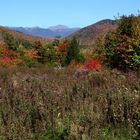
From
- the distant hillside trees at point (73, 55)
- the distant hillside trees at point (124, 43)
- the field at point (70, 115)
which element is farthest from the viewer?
the distant hillside trees at point (73, 55)

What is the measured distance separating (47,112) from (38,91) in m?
1.35

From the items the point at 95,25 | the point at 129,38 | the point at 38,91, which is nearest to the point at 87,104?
the point at 38,91

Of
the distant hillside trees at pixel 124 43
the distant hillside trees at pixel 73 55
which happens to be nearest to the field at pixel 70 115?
the distant hillside trees at pixel 124 43

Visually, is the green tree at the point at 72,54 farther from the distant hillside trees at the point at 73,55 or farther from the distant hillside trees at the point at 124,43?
the distant hillside trees at the point at 124,43

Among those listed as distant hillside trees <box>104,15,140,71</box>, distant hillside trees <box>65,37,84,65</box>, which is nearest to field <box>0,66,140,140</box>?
distant hillside trees <box>104,15,140,71</box>

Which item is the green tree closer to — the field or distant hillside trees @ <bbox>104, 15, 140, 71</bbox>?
distant hillside trees @ <bbox>104, 15, 140, 71</bbox>

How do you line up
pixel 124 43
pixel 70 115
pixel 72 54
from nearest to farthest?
pixel 70 115 < pixel 124 43 < pixel 72 54

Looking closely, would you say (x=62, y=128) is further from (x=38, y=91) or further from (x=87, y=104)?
(x=38, y=91)

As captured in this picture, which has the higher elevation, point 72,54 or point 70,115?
point 70,115

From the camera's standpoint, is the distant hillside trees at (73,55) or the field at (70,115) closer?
the field at (70,115)

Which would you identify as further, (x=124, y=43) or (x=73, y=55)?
(x=73, y=55)

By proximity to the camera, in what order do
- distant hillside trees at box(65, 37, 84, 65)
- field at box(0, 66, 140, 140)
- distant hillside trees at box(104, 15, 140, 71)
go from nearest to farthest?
1. field at box(0, 66, 140, 140)
2. distant hillside trees at box(104, 15, 140, 71)
3. distant hillside trees at box(65, 37, 84, 65)

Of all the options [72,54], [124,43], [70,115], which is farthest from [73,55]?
[70,115]

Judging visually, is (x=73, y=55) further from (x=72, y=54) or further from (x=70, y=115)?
(x=70, y=115)
